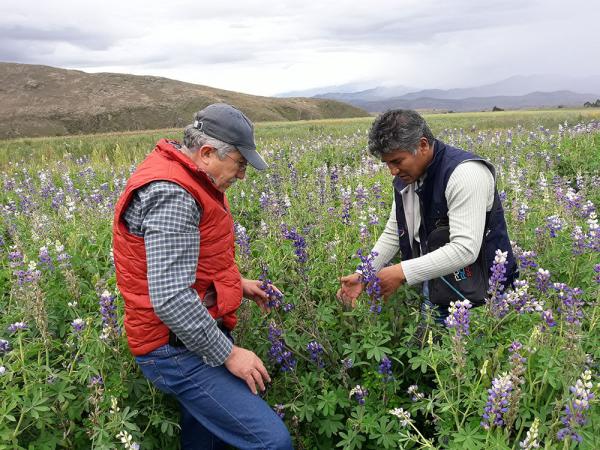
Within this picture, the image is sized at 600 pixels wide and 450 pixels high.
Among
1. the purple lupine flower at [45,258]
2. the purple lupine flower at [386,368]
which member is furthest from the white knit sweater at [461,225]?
the purple lupine flower at [45,258]

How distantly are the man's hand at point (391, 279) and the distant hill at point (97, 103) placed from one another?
36063 millimetres

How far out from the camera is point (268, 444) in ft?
6.98

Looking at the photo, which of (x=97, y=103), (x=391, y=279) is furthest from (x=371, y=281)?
(x=97, y=103)

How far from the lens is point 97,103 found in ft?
146

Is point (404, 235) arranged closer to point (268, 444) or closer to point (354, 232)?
point (354, 232)

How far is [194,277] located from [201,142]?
2.16 ft

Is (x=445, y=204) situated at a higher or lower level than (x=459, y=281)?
higher

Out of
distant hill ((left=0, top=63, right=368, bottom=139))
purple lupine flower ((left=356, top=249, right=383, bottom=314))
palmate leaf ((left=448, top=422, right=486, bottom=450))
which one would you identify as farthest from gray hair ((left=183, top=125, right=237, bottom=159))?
distant hill ((left=0, top=63, right=368, bottom=139))

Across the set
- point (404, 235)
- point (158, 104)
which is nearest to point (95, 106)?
point (158, 104)

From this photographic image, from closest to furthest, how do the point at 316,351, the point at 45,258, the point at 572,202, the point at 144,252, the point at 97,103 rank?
the point at 144,252
the point at 316,351
the point at 45,258
the point at 572,202
the point at 97,103

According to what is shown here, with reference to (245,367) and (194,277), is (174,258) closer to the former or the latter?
(194,277)

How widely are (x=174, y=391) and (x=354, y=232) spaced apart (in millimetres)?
2332

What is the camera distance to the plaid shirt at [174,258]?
1.98m

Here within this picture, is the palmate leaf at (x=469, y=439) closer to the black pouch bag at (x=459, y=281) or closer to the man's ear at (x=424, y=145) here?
the black pouch bag at (x=459, y=281)
